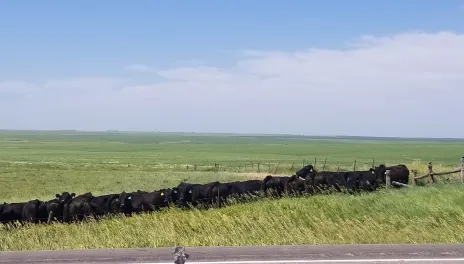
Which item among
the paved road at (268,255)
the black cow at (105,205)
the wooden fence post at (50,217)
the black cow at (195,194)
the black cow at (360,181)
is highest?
the paved road at (268,255)

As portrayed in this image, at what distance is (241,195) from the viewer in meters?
17.1

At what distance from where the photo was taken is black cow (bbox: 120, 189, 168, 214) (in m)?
16.5

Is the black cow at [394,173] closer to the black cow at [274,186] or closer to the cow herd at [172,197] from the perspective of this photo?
the cow herd at [172,197]

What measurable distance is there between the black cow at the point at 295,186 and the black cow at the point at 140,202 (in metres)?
4.16

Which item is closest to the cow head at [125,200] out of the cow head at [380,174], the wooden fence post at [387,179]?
the wooden fence post at [387,179]

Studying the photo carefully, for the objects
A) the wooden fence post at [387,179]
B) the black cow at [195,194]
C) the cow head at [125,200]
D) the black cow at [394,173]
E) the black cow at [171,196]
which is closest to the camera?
the cow head at [125,200]

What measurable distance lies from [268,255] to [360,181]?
13229mm

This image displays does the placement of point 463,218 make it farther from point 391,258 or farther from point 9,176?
point 9,176

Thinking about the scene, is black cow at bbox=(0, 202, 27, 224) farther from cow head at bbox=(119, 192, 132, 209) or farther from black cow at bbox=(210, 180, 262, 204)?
black cow at bbox=(210, 180, 262, 204)

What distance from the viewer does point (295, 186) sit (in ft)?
57.9

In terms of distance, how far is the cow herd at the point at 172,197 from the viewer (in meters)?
16.0

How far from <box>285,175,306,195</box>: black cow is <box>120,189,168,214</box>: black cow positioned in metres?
4.16

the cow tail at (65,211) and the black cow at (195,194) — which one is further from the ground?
the black cow at (195,194)

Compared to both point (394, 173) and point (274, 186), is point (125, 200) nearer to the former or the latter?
point (274, 186)
